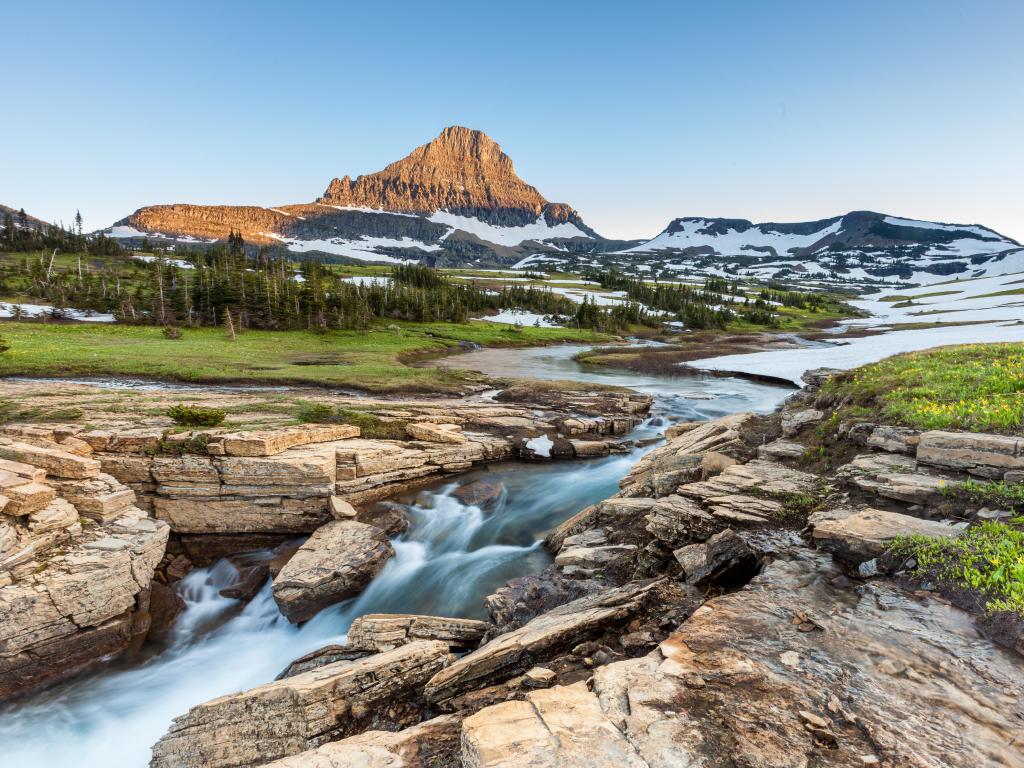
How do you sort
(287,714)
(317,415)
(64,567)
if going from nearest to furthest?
(287,714) < (64,567) < (317,415)

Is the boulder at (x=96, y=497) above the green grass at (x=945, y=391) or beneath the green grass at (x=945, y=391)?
beneath

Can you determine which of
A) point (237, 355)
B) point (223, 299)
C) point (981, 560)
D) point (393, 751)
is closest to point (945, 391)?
point (981, 560)

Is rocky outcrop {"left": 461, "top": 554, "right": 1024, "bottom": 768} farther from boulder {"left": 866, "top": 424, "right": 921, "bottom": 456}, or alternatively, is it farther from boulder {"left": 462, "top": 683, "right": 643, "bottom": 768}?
boulder {"left": 866, "top": 424, "right": 921, "bottom": 456}

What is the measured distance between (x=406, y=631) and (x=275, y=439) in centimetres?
995

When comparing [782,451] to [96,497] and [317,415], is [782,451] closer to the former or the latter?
[317,415]

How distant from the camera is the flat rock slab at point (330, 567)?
1262 centimetres

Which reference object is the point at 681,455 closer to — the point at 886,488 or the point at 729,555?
the point at 886,488

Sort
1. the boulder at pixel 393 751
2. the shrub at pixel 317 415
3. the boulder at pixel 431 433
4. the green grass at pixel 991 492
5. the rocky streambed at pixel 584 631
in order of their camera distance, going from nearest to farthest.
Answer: the rocky streambed at pixel 584 631 < the boulder at pixel 393 751 < the green grass at pixel 991 492 < the shrub at pixel 317 415 < the boulder at pixel 431 433

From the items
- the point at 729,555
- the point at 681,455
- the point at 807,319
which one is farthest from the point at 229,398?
the point at 807,319

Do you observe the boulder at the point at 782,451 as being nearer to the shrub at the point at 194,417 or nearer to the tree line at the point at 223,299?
the shrub at the point at 194,417

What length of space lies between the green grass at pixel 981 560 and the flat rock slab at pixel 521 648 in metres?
4.37

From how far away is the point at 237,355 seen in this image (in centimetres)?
4534

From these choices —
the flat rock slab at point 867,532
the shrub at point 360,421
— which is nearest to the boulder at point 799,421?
the flat rock slab at point 867,532

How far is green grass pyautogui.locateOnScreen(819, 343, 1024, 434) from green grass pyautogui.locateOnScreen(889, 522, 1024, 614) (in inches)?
194
